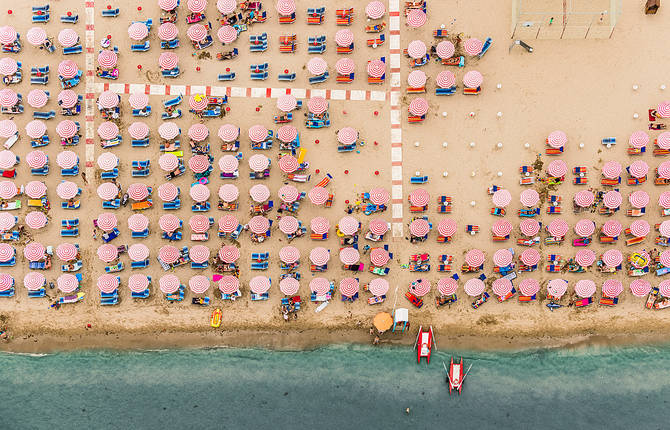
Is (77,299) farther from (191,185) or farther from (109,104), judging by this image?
(109,104)

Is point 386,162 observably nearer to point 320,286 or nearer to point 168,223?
point 320,286

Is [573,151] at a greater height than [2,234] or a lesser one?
greater

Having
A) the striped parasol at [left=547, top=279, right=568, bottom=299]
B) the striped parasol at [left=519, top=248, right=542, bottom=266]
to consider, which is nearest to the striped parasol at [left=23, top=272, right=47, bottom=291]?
the striped parasol at [left=519, top=248, right=542, bottom=266]

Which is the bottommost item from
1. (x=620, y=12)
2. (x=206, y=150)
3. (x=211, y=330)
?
(x=211, y=330)

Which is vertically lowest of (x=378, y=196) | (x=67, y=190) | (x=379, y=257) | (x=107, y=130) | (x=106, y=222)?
(x=379, y=257)

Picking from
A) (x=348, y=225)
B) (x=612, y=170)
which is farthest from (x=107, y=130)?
(x=612, y=170)

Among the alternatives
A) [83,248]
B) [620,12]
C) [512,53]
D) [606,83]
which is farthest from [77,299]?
[620,12]

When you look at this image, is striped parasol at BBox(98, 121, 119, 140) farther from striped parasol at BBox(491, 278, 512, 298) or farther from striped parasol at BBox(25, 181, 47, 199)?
striped parasol at BBox(491, 278, 512, 298)
